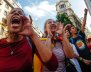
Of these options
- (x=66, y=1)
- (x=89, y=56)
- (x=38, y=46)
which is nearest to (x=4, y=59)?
(x=38, y=46)

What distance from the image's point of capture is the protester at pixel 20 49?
228 cm

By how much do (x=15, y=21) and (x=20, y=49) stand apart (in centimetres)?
28

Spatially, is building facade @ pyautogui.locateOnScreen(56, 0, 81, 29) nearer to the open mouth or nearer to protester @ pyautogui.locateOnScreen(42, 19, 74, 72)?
protester @ pyautogui.locateOnScreen(42, 19, 74, 72)

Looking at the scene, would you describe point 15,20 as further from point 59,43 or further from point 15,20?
point 59,43

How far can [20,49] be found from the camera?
2510mm

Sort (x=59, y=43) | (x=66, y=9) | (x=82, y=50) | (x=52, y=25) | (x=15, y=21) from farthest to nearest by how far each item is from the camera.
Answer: (x=66, y=9) < (x=82, y=50) < (x=59, y=43) < (x=52, y=25) < (x=15, y=21)

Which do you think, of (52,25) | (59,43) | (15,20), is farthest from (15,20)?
(59,43)

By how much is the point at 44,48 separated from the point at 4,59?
0.45 metres

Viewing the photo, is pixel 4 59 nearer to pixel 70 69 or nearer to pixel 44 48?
pixel 44 48

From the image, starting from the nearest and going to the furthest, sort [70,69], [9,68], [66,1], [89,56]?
1. [9,68]
2. [70,69]
3. [89,56]
4. [66,1]

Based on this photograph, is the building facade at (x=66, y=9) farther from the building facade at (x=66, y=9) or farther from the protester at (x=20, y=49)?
the protester at (x=20, y=49)

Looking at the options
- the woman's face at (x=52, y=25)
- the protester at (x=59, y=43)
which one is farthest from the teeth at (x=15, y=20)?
the woman's face at (x=52, y=25)

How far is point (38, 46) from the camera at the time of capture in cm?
228

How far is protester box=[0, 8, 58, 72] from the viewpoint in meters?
2.28
